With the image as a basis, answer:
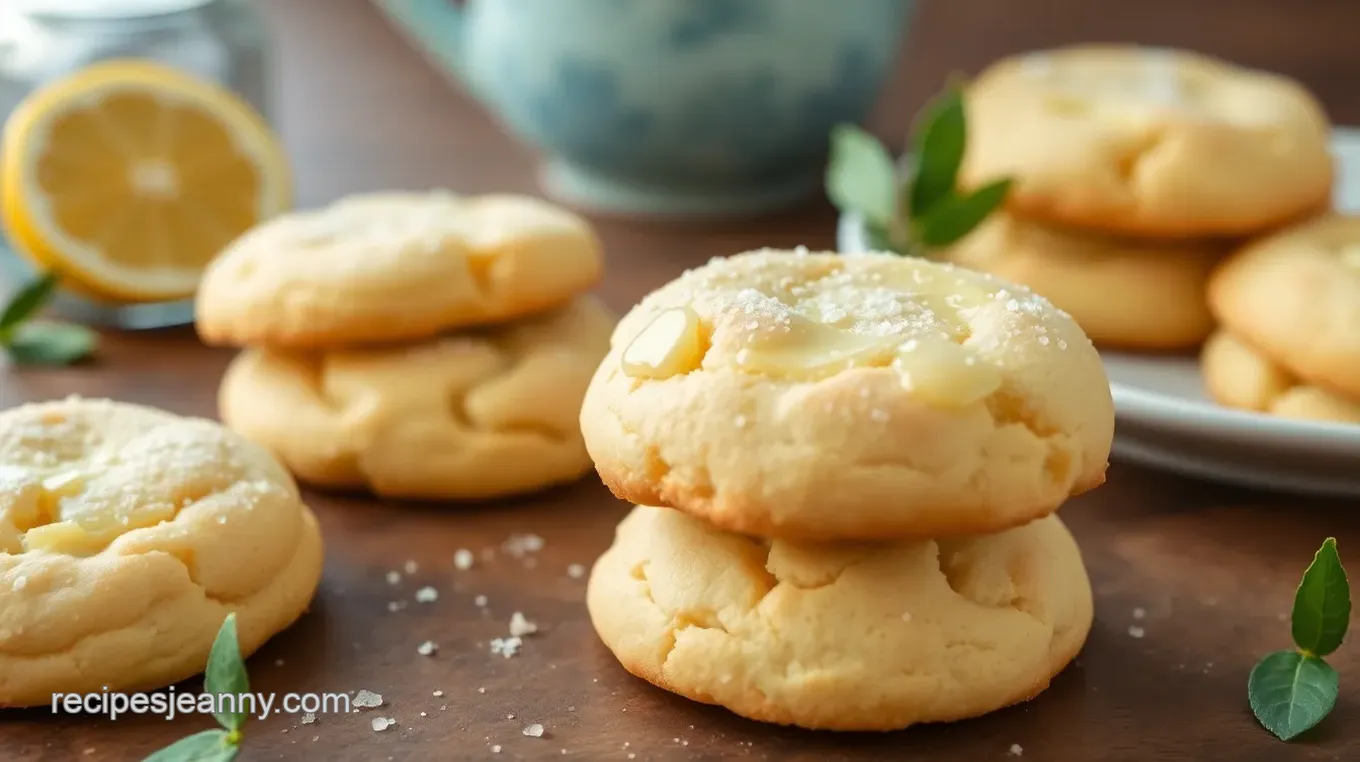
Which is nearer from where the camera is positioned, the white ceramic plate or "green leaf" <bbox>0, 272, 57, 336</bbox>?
the white ceramic plate

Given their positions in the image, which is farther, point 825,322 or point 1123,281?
point 1123,281

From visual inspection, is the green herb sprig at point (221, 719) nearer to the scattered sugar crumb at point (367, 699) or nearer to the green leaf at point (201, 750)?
the green leaf at point (201, 750)

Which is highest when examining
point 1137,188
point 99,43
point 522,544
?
point 99,43

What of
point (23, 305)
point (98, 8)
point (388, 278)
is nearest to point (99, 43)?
point (98, 8)

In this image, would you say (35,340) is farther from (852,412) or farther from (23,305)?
(852,412)

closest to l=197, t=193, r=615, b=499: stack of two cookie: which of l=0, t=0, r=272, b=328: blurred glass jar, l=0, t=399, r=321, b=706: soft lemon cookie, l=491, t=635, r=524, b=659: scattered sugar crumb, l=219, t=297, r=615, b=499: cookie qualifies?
l=219, t=297, r=615, b=499: cookie

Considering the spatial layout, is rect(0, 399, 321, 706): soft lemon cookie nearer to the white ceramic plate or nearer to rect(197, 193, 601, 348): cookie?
rect(197, 193, 601, 348): cookie
